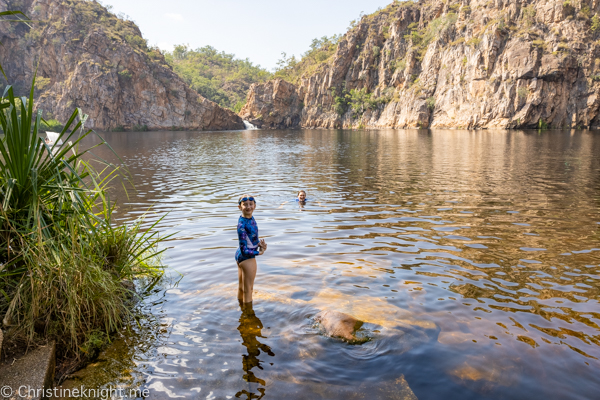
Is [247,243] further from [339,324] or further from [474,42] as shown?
[474,42]

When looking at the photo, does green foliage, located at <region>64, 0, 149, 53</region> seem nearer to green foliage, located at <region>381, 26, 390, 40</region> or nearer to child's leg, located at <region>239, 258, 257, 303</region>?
green foliage, located at <region>381, 26, 390, 40</region>

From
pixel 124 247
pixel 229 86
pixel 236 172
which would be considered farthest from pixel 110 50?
pixel 124 247

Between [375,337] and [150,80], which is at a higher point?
[150,80]

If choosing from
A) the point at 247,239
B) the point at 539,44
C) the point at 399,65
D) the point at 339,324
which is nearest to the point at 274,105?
the point at 399,65

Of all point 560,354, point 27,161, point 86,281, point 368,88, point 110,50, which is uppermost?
point 110,50

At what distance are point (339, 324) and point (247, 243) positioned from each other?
1.74 metres

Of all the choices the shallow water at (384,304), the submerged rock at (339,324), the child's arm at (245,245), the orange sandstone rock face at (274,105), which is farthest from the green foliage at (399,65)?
the submerged rock at (339,324)

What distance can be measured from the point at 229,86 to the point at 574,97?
412 ft

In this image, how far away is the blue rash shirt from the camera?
5.46 m

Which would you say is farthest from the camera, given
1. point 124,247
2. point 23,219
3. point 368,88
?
point 368,88

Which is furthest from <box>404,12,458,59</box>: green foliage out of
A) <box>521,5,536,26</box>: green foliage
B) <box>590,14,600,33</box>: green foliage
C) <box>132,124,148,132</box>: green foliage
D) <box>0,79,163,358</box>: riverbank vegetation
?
<box>0,79,163,358</box>: riverbank vegetation

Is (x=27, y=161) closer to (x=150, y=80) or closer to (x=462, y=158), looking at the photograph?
(x=462, y=158)

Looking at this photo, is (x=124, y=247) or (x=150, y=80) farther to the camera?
(x=150, y=80)

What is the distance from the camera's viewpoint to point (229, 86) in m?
158
